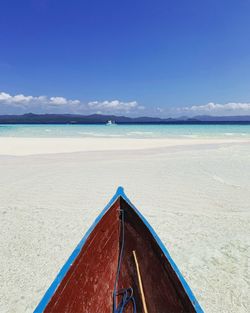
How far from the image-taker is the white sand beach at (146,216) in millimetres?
3312

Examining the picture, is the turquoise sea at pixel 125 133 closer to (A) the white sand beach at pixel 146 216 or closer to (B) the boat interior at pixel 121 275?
(A) the white sand beach at pixel 146 216

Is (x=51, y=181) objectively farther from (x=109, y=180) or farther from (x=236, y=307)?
(x=236, y=307)

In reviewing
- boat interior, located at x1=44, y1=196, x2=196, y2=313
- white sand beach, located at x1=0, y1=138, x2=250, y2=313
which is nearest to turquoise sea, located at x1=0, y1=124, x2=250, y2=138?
white sand beach, located at x1=0, y1=138, x2=250, y2=313

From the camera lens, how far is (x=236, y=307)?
9.64 feet

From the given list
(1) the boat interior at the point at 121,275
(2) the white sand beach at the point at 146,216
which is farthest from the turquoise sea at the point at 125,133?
(1) the boat interior at the point at 121,275

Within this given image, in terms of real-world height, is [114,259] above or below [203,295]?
above

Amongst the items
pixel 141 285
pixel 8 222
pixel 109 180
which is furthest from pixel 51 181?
pixel 141 285

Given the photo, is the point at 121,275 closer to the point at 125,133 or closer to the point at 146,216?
the point at 146,216

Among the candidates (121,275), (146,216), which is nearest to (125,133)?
(146,216)

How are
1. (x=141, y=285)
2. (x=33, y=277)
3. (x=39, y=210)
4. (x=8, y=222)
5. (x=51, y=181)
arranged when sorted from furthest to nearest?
(x=51, y=181)
(x=39, y=210)
(x=8, y=222)
(x=33, y=277)
(x=141, y=285)

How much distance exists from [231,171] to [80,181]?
19.8 feet

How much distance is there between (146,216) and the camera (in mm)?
5496

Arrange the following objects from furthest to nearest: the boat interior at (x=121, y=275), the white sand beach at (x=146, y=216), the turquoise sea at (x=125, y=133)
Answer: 1. the turquoise sea at (x=125, y=133)
2. the white sand beach at (x=146, y=216)
3. the boat interior at (x=121, y=275)

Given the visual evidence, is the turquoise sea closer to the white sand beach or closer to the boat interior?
the white sand beach
